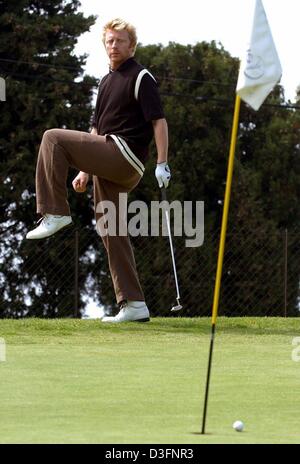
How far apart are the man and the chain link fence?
→ 11.0 m

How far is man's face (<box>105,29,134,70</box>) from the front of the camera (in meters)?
8.63

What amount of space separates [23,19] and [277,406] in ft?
57.3

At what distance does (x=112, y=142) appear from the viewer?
839 centimetres

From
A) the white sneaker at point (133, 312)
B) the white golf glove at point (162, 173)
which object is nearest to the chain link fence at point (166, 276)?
the white sneaker at point (133, 312)

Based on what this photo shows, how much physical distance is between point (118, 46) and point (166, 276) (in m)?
12.9

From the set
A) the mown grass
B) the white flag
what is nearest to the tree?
the mown grass

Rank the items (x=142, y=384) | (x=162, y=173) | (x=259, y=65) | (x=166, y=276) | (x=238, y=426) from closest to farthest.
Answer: (x=238, y=426) < (x=259, y=65) < (x=142, y=384) < (x=162, y=173) < (x=166, y=276)

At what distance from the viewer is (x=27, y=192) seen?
21.2m

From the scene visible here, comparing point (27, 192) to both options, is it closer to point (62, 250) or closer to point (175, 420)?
point (62, 250)

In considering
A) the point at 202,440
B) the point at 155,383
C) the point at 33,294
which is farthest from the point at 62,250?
the point at 202,440

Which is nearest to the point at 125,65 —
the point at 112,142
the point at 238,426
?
the point at 112,142

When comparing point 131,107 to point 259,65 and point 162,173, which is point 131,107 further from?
point 259,65

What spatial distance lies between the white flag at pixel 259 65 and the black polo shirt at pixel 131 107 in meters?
3.36
